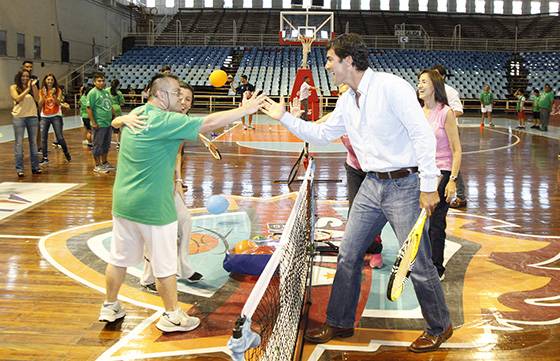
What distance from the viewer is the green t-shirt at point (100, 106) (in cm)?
1152

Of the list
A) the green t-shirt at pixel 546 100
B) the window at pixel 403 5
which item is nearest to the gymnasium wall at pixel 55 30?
the window at pixel 403 5

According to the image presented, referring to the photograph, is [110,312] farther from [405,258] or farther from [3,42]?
[3,42]

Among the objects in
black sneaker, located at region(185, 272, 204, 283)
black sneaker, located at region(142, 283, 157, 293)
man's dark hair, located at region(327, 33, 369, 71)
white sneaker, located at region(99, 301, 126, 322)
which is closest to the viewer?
man's dark hair, located at region(327, 33, 369, 71)

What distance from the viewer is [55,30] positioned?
106 ft

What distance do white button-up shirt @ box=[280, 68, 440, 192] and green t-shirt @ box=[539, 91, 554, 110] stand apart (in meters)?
21.6

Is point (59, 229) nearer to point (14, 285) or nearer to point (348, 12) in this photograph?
point (14, 285)

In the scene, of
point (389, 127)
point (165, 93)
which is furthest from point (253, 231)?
point (389, 127)

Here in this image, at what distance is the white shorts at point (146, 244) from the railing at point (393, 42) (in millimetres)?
36251

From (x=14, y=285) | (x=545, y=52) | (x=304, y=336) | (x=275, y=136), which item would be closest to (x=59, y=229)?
(x=14, y=285)

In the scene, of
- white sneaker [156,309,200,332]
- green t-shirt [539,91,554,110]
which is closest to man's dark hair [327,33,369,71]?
white sneaker [156,309,200,332]

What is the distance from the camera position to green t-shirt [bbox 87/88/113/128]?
37.8ft

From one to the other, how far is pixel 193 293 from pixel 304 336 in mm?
1391

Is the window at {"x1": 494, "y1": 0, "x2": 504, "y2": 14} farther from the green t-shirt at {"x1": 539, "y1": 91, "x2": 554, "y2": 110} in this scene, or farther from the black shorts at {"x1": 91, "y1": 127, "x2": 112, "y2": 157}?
the black shorts at {"x1": 91, "y1": 127, "x2": 112, "y2": 157}

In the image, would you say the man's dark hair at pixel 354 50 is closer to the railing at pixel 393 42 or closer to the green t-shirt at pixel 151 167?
the green t-shirt at pixel 151 167
